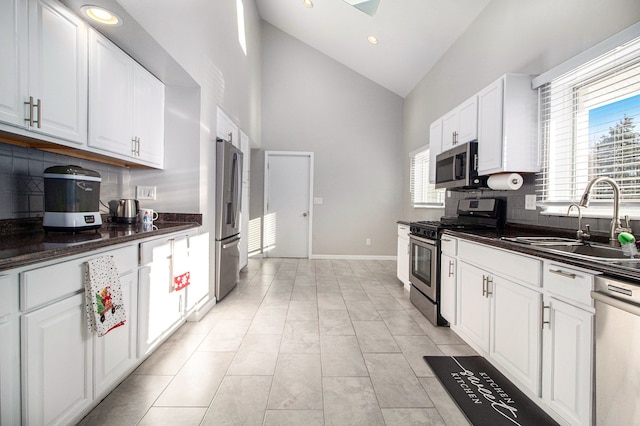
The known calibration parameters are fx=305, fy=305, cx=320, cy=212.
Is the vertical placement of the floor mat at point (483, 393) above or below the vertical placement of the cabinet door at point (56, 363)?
below

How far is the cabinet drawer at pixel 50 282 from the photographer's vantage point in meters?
1.11

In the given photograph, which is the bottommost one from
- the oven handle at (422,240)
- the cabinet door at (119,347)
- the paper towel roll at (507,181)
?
the cabinet door at (119,347)

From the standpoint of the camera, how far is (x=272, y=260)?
576cm

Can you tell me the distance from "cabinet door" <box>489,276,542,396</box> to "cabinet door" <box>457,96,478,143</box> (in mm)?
1463

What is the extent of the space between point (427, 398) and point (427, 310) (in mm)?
1298

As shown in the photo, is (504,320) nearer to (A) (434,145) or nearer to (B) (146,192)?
(A) (434,145)

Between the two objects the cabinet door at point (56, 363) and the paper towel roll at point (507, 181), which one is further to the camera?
the paper towel roll at point (507, 181)

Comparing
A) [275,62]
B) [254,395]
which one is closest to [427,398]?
[254,395]

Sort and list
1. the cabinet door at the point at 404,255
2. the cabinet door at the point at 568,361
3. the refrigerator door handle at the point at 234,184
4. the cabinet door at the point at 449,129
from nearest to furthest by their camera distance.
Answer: the cabinet door at the point at 568,361 < the cabinet door at the point at 449,129 < the refrigerator door handle at the point at 234,184 < the cabinet door at the point at 404,255

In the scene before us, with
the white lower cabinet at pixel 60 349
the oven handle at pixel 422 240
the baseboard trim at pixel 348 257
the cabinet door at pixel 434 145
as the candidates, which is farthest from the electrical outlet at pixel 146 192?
the baseboard trim at pixel 348 257

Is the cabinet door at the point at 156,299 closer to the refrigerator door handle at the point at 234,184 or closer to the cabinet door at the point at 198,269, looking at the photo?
the cabinet door at the point at 198,269

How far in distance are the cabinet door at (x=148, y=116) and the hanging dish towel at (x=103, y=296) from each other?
3.96ft

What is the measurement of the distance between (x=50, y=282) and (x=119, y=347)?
660 mm

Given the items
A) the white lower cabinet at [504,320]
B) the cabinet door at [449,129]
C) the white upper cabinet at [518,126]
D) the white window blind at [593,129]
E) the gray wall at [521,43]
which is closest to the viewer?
the white lower cabinet at [504,320]
